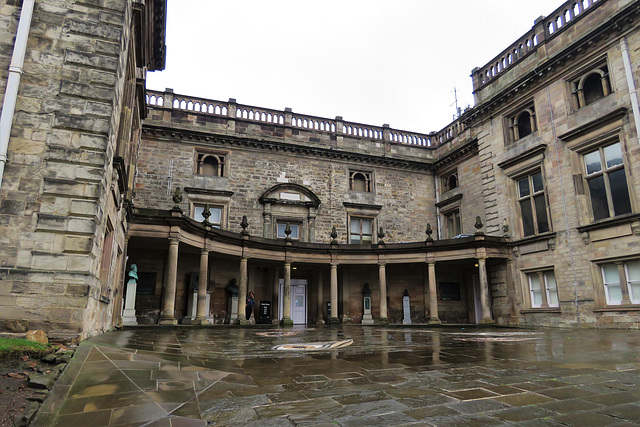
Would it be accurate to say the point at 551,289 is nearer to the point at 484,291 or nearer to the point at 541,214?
the point at 484,291

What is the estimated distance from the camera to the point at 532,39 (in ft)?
58.1

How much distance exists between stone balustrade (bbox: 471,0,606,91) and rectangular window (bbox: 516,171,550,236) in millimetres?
5508

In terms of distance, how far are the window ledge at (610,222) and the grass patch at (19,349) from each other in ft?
52.0

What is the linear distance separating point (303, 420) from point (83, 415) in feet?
4.82

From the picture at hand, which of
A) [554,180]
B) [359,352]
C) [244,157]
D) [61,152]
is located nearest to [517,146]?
[554,180]

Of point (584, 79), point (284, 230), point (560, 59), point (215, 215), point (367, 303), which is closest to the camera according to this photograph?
point (584, 79)

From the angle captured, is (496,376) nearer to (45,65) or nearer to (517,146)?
(45,65)

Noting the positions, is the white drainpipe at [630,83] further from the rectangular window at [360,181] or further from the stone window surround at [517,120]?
the rectangular window at [360,181]

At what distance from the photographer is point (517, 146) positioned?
1795cm

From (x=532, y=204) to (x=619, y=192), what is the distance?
3.49 m

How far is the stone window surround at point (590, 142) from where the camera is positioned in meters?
13.7

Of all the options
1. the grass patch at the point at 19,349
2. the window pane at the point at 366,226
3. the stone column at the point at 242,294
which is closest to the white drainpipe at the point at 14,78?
the grass patch at the point at 19,349

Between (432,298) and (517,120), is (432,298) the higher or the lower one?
the lower one

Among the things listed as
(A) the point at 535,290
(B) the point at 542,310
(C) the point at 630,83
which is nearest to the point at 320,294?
(A) the point at 535,290
